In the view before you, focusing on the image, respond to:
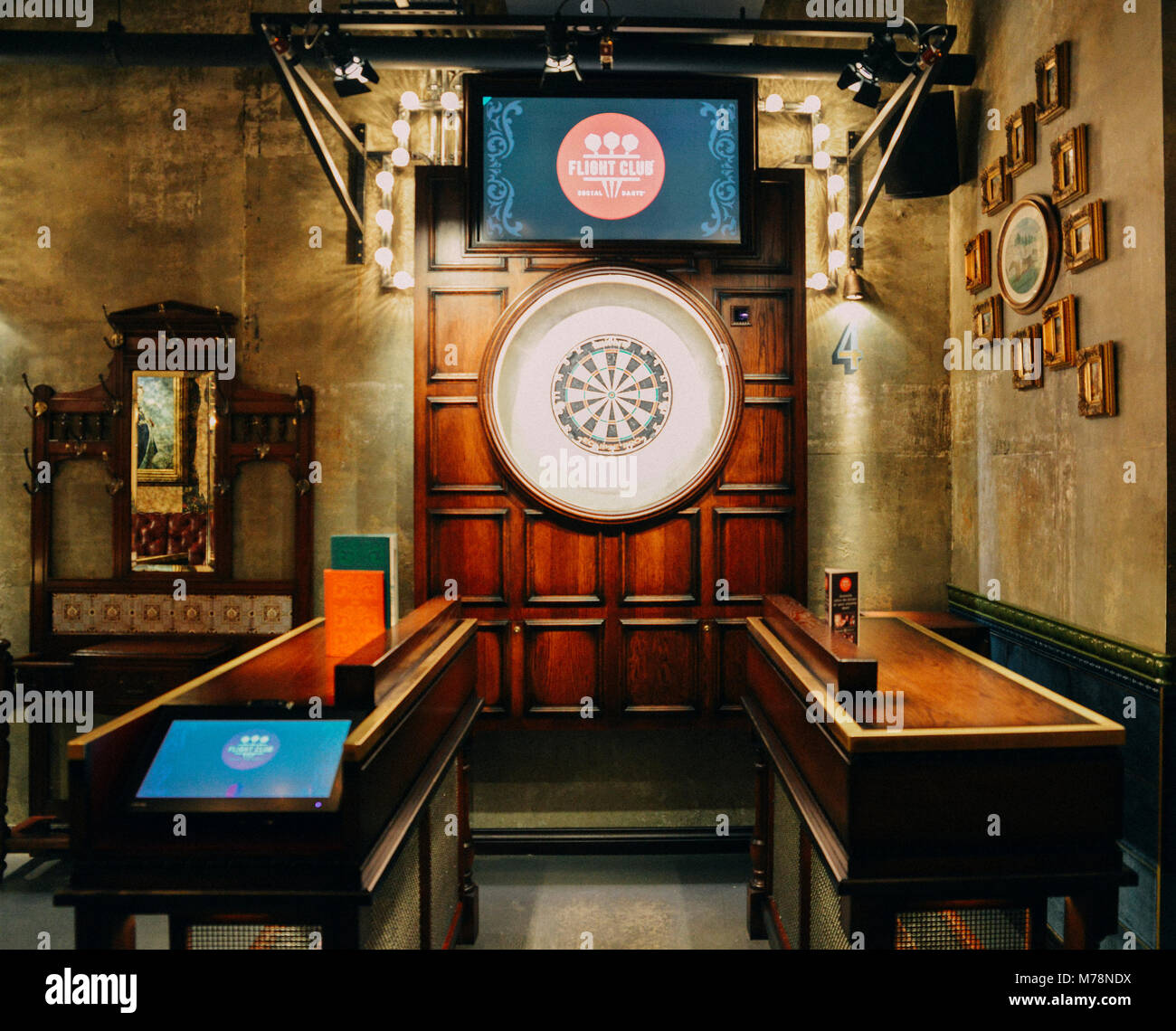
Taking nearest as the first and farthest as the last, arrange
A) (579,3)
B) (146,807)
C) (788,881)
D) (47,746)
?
(146,807) → (788,881) → (579,3) → (47,746)

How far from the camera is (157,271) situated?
3938 millimetres

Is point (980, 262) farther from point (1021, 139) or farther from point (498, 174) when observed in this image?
point (498, 174)

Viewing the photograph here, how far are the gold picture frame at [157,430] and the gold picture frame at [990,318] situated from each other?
415cm

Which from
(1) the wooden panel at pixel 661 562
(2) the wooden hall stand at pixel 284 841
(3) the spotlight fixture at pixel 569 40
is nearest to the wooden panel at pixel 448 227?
(3) the spotlight fixture at pixel 569 40

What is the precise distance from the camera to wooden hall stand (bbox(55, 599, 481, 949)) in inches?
67.7

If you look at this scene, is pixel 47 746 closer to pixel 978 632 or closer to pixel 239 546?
pixel 239 546

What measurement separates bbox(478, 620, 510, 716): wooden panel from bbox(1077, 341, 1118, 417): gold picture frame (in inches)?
105

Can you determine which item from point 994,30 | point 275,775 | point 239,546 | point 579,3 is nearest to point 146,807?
point 275,775

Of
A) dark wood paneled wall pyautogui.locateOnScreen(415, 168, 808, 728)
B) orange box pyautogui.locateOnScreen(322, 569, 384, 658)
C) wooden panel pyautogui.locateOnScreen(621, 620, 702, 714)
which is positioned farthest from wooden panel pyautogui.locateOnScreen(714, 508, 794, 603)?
orange box pyautogui.locateOnScreen(322, 569, 384, 658)

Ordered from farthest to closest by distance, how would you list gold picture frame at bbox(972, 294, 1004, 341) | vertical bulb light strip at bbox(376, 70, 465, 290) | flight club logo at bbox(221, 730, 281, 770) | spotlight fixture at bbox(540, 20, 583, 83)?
vertical bulb light strip at bbox(376, 70, 465, 290) < gold picture frame at bbox(972, 294, 1004, 341) < spotlight fixture at bbox(540, 20, 583, 83) < flight club logo at bbox(221, 730, 281, 770)

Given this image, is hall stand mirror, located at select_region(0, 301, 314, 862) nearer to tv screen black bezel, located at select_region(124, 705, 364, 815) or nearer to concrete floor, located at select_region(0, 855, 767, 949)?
concrete floor, located at select_region(0, 855, 767, 949)

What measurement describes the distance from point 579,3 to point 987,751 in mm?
3608

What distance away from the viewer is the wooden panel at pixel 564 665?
365cm

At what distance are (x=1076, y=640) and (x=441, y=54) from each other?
3834mm
